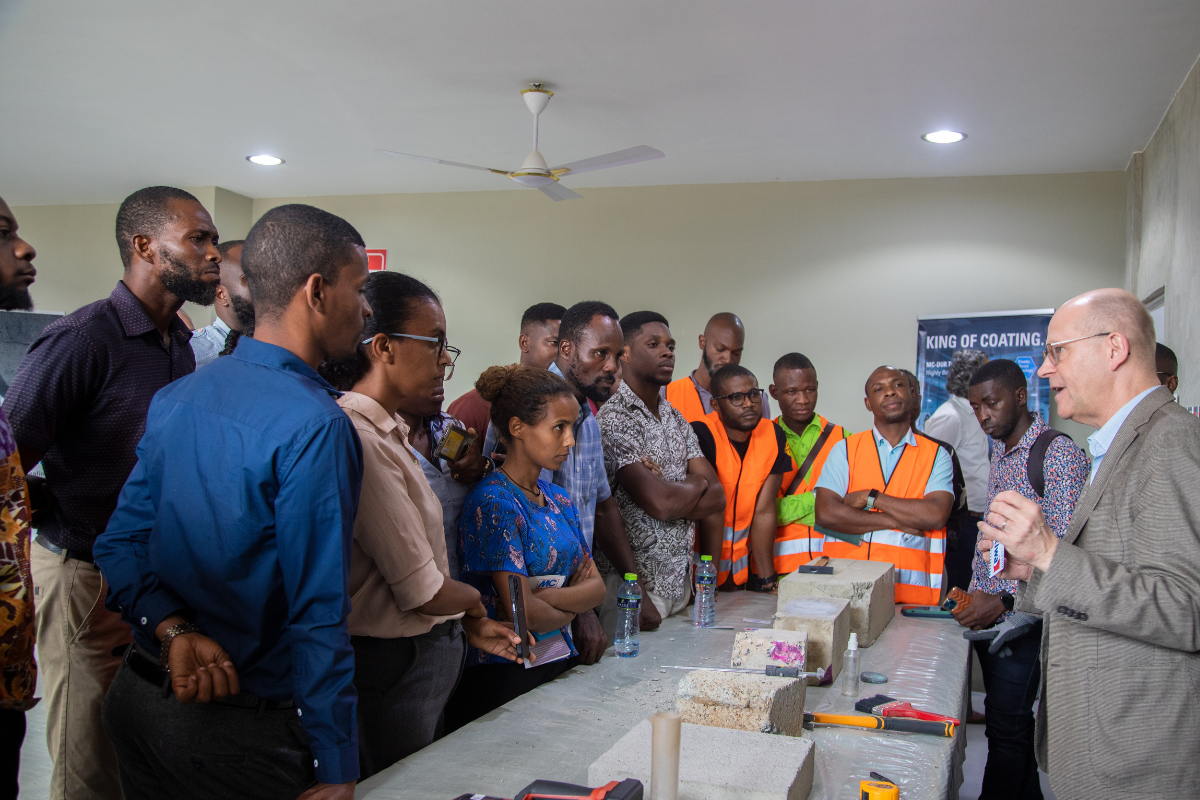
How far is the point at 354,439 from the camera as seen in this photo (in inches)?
51.8

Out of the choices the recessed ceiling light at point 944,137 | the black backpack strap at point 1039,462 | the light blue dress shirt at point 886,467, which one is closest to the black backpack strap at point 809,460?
the light blue dress shirt at point 886,467

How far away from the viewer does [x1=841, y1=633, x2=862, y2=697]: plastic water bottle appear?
208cm

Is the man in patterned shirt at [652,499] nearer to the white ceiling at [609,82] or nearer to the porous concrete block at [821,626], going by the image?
the porous concrete block at [821,626]

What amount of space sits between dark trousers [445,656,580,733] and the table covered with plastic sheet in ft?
0.28

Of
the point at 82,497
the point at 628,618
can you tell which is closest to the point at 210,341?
the point at 82,497

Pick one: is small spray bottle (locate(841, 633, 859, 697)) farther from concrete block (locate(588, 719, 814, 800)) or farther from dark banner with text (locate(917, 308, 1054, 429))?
dark banner with text (locate(917, 308, 1054, 429))

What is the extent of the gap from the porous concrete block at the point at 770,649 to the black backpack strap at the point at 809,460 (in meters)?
1.80

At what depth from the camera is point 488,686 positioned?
214cm

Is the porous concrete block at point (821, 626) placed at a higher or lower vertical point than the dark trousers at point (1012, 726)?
higher

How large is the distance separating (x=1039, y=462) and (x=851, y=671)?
1185 mm

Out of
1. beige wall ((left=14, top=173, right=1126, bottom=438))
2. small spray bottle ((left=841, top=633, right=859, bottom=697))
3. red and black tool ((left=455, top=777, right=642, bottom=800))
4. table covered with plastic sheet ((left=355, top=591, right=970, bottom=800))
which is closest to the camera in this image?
red and black tool ((left=455, top=777, right=642, bottom=800))

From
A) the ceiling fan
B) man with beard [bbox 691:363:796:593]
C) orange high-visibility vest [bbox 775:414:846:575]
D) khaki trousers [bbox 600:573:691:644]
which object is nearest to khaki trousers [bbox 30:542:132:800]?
khaki trousers [bbox 600:573:691:644]

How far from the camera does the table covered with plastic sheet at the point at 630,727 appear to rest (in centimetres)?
152

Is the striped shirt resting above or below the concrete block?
above
